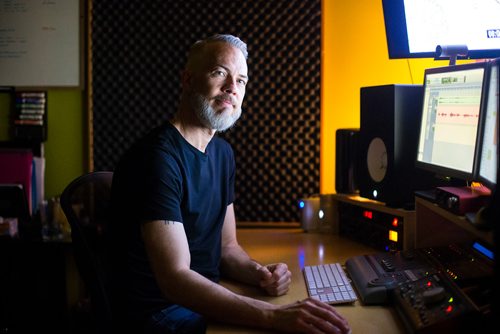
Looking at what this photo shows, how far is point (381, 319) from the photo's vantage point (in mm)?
1548

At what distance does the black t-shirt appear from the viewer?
5.81 ft

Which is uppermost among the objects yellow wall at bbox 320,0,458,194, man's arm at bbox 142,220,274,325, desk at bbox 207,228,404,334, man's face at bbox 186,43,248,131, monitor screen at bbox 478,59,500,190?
yellow wall at bbox 320,0,458,194

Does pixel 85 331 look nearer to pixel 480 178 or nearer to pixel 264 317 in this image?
pixel 264 317

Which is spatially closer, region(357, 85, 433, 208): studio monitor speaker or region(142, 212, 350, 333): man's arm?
region(142, 212, 350, 333): man's arm

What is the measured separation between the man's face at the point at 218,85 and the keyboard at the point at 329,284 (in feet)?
1.88

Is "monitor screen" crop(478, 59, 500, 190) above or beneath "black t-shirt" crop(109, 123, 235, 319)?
above

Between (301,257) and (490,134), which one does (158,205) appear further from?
(490,134)

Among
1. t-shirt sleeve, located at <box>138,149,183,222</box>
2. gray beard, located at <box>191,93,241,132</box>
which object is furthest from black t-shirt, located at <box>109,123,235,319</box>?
gray beard, located at <box>191,93,241,132</box>

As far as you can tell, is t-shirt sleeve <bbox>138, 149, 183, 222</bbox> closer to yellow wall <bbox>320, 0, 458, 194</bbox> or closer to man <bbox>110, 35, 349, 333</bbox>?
man <bbox>110, 35, 349, 333</bbox>

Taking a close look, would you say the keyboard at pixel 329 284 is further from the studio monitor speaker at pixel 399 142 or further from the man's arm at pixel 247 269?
the studio monitor speaker at pixel 399 142

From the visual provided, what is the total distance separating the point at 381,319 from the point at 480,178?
17.7 inches

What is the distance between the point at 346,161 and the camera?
2.68 meters

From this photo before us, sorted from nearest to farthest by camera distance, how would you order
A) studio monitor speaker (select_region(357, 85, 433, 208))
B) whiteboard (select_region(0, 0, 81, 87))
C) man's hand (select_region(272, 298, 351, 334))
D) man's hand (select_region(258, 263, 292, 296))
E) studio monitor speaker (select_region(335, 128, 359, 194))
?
man's hand (select_region(272, 298, 351, 334)), man's hand (select_region(258, 263, 292, 296)), studio monitor speaker (select_region(357, 85, 433, 208)), studio monitor speaker (select_region(335, 128, 359, 194)), whiteboard (select_region(0, 0, 81, 87))

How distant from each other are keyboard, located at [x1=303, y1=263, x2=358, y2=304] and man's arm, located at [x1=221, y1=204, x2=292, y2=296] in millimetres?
82
